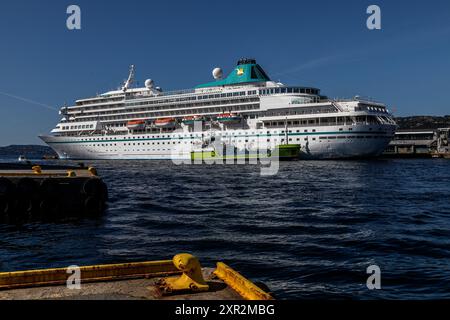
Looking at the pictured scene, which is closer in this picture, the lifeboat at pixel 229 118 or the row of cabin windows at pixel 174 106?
the lifeboat at pixel 229 118

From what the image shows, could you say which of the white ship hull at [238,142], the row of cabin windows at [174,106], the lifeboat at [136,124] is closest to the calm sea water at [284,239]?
the white ship hull at [238,142]

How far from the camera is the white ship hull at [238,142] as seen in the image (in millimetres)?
61156

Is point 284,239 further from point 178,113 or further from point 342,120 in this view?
point 178,113

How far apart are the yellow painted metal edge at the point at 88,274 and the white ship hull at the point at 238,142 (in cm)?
5682

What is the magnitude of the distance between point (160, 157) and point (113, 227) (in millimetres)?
59877

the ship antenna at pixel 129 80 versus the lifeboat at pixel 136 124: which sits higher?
the ship antenna at pixel 129 80

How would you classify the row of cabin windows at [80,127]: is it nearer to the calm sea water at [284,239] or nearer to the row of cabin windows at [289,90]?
the row of cabin windows at [289,90]

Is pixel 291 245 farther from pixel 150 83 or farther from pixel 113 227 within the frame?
pixel 150 83

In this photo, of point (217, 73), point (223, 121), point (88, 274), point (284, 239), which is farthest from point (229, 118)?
point (88, 274)

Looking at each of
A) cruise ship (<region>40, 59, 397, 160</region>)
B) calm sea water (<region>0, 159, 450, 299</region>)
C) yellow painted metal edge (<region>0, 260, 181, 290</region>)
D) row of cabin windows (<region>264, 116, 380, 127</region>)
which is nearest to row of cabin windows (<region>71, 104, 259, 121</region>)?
cruise ship (<region>40, 59, 397, 160</region>)

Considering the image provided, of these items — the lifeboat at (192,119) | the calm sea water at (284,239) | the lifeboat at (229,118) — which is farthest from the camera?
the lifeboat at (192,119)

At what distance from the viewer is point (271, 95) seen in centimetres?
7019

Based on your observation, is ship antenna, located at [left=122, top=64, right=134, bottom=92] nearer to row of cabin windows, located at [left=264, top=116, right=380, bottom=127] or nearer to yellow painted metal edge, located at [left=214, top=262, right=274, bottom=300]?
row of cabin windows, located at [left=264, top=116, right=380, bottom=127]

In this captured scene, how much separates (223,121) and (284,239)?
196ft
